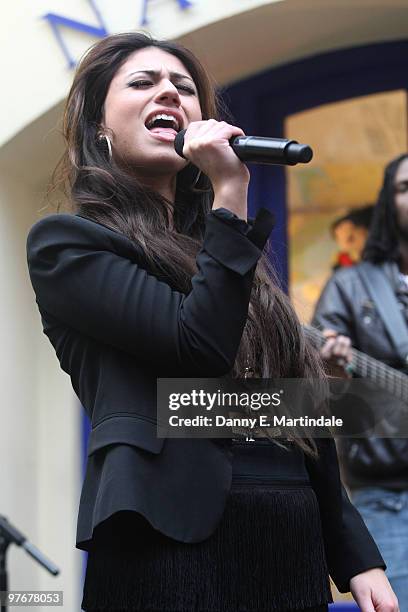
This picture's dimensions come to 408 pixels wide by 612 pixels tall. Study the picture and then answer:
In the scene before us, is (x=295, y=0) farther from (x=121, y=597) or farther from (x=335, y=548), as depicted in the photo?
(x=121, y=597)

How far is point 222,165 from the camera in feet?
5.40

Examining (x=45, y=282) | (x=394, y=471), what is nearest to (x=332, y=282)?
(x=394, y=471)

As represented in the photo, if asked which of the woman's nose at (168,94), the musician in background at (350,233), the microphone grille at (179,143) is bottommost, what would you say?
the microphone grille at (179,143)

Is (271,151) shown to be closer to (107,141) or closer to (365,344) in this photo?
(107,141)

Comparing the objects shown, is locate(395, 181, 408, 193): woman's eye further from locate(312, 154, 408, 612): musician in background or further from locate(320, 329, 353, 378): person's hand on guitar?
locate(320, 329, 353, 378): person's hand on guitar

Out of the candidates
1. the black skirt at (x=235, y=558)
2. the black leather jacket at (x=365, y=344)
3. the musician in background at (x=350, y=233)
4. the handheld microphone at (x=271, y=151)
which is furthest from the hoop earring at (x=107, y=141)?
the musician in background at (x=350, y=233)

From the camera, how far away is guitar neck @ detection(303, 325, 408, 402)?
11.6ft

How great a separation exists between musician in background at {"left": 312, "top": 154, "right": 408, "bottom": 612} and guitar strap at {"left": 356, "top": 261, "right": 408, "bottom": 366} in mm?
16

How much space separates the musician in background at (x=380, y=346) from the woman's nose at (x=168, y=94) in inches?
65.0

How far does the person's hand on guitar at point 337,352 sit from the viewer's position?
3494 millimetres

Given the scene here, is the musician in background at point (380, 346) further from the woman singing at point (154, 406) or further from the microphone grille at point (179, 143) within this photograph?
the microphone grille at point (179, 143)

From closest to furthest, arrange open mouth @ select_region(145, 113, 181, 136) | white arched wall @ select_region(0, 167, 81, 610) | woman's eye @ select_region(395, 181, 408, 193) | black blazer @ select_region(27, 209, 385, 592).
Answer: black blazer @ select_region(27, 209, 385, 592)
open mouth @ select_region(145, 113, 181, 136)
woman's eye @ select_region(395, 181, 408, 193)
white arched wall @ select_region(0, 167, 81, 610)

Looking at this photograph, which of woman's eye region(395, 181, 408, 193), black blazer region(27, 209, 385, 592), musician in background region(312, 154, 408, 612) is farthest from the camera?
woman's eye region(395, 181, 408, 193)

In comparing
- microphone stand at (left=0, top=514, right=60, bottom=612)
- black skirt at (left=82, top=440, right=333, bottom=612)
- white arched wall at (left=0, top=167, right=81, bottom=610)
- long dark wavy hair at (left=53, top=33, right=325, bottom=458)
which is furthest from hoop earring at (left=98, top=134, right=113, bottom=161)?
white arched wall at (left=0, top=167, right=81, bottom=610)
